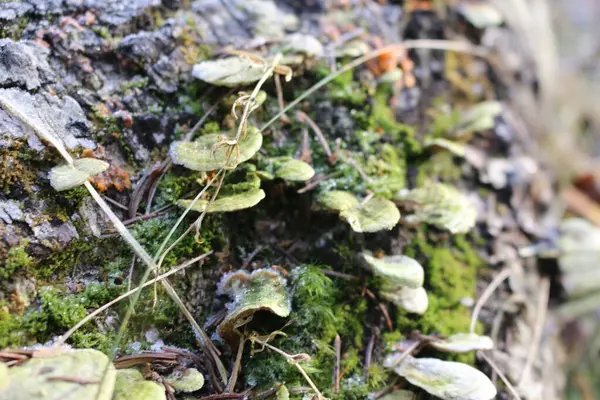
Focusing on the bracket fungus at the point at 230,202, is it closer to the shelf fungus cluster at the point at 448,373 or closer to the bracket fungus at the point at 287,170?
the bracket fungus at the point at 287,170

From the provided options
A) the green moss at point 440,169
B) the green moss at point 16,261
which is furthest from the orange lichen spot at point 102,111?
the green moss at point 440,169

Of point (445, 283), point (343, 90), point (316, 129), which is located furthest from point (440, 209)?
point (343, 90)

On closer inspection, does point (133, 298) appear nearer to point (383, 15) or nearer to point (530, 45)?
point (383, 15)

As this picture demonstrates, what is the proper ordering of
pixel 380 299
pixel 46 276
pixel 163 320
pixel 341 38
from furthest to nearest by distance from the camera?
pixel 341 38
pixel 380 299
pixel 163 320
pixel 46 276

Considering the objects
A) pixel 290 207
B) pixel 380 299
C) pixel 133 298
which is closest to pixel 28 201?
pixel 133 298

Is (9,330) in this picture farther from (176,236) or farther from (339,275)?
(339,275)
